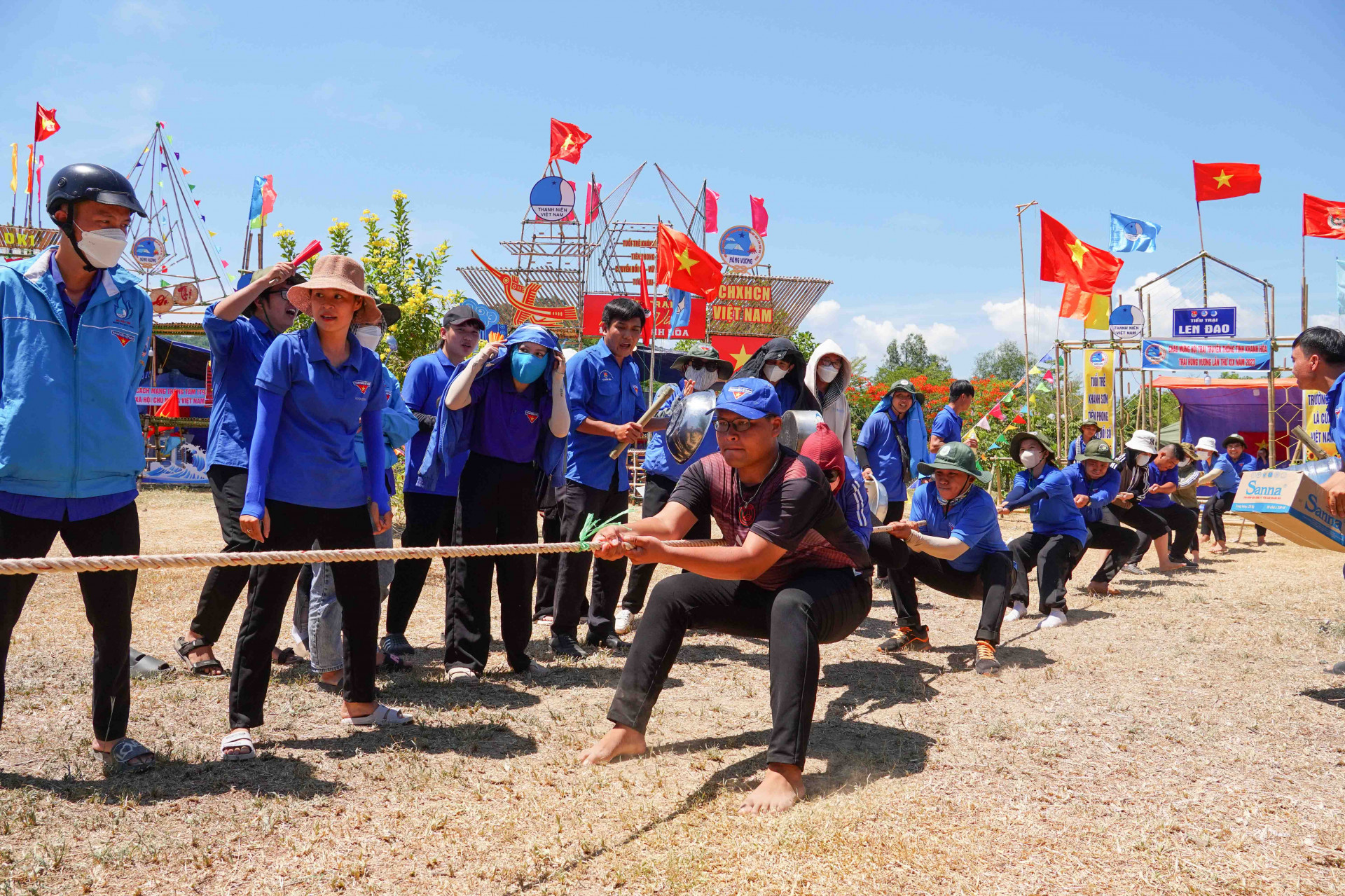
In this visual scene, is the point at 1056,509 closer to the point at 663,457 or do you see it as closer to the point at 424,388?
the point at 663,457

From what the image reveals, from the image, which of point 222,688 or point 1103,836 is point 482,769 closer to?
point 222,688

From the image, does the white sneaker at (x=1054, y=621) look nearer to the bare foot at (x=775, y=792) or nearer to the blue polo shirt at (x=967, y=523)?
the blue polo shirt at (x=967, y=523)

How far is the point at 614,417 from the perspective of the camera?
19.4 ft

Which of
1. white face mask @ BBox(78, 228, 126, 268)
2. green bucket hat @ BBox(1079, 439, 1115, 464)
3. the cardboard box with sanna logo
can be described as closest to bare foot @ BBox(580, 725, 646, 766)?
white face mask @ BBox(78, 228, 126, 268)

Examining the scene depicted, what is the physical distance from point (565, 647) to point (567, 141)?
70.0 feet

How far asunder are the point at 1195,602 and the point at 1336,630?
1490 mm

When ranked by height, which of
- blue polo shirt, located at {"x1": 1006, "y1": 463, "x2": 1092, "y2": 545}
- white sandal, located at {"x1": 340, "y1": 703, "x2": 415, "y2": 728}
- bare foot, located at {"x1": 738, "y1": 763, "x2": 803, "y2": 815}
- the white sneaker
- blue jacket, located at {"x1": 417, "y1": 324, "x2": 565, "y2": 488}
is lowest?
the white sneaker

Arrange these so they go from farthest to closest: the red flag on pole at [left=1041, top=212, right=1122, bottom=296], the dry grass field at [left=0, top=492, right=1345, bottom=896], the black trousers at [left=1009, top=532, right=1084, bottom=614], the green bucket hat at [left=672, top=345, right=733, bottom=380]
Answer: the red flag on pole at [left=1041, top=212, right=1122, bottom=296]
the black trousers at [left=1009, top=532, right=1084, bottom=614]
the green bucket hat at [left=672, top=345, right=733, bottom=380]
the dry grass field at [left=0, top=492, right=1345, bottom=896]

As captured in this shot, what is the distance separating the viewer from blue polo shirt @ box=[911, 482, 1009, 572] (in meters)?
5.85

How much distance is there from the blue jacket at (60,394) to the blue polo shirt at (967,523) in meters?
4.44

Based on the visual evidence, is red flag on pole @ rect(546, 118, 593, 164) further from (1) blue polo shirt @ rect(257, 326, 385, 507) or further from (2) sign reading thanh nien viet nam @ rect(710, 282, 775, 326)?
(1) blue polo shirt @ rect(257, 326, 385, 507)

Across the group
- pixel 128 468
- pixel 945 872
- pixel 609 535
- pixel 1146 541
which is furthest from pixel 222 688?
pixel 1146 541

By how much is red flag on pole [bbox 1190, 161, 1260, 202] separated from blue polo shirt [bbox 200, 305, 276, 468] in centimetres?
1930

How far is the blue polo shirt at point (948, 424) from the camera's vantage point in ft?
29.3
